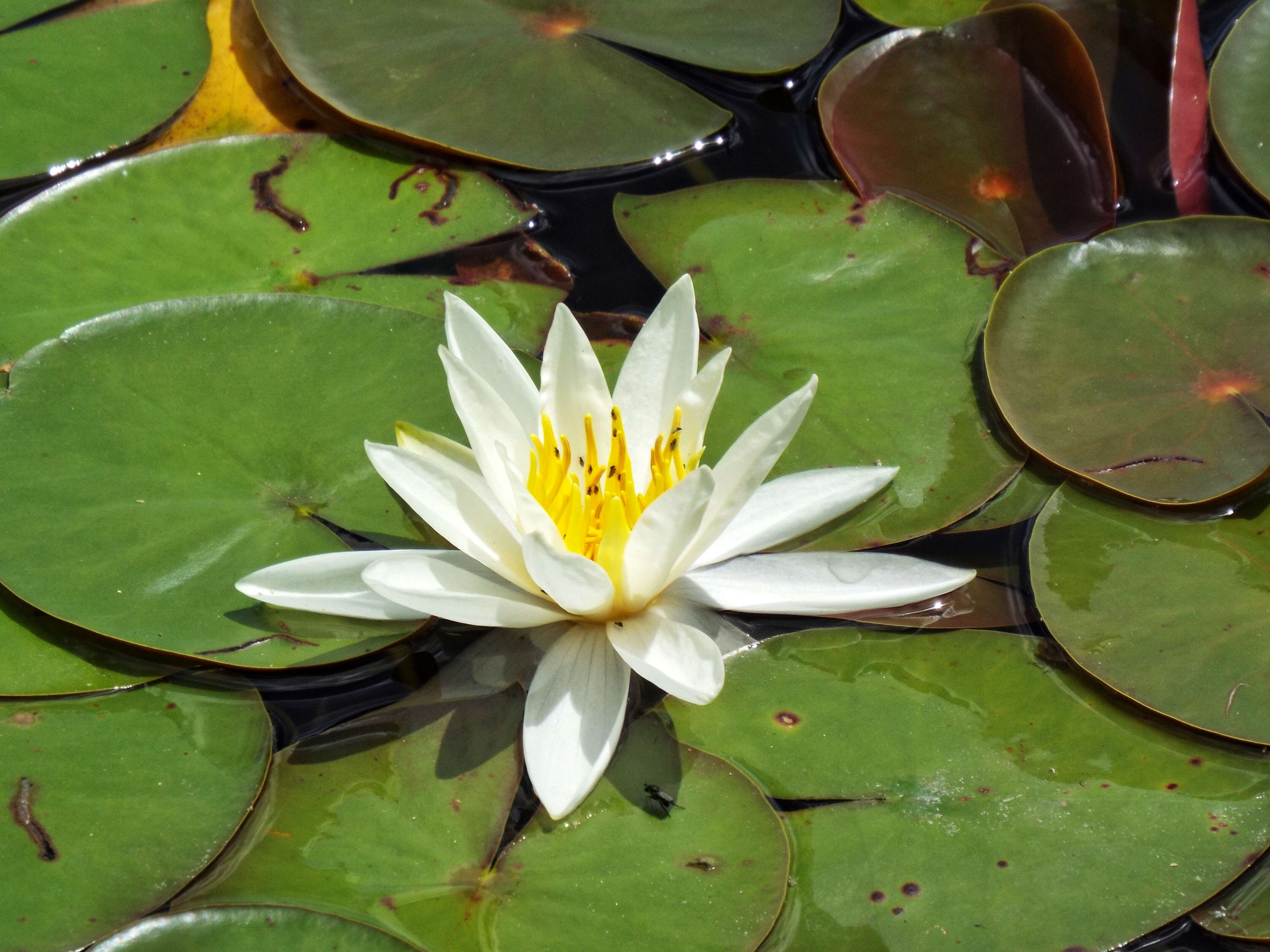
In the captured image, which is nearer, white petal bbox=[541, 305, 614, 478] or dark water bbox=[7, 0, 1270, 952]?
white petal bbox=[541, 305, 614, 478]

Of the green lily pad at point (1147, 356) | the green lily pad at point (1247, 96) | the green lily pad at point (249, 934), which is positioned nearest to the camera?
the green lily pad at point (249, 934)

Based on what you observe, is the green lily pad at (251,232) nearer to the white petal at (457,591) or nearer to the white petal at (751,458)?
the white petal at (457,591)

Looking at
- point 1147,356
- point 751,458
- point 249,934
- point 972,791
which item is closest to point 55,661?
point 249,934

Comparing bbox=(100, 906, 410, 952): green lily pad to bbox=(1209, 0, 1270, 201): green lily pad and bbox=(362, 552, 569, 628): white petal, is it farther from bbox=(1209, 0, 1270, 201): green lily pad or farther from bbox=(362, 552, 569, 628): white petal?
bbox=(1209, 0, 1270, 201): green lily pad

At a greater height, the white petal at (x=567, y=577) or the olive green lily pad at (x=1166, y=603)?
the white petal at (x=567, y=577)

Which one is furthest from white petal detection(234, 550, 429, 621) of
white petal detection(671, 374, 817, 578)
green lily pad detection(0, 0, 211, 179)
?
green lily pad detection(0, 0, 211, 179)

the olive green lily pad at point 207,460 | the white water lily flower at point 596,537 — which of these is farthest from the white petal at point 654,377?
the olive green lily pad at point 207,460
